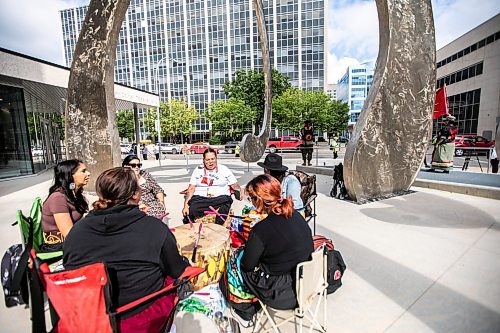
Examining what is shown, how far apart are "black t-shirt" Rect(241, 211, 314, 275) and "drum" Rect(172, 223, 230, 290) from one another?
529 millimetres

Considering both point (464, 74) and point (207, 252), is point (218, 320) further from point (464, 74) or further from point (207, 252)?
point (464, 74)

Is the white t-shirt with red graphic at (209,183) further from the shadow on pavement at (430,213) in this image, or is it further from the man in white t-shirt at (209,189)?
→ the shadow on pavement at (430,213)

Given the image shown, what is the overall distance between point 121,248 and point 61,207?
1453 millimetres

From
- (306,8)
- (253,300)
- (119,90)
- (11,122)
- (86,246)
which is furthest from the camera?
(306,8)

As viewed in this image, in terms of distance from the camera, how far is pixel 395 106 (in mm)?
5547

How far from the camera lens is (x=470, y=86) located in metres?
28.3

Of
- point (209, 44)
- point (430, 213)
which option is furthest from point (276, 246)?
point (209, 44)

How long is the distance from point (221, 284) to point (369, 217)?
11.5 ft

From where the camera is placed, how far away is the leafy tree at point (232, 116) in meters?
34.3

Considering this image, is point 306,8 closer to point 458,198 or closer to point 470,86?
point 470,86

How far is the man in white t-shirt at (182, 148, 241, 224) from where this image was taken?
3652 mm

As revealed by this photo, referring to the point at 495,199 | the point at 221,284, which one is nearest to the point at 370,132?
the point at 495,199

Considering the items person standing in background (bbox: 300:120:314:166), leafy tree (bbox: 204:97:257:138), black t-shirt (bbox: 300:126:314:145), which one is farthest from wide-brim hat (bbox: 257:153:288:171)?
leafy tree (bbox: 204:97:257:138)

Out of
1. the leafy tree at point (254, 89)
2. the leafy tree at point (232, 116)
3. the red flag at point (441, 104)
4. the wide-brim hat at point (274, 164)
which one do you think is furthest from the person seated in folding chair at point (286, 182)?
the leafy tree at point (254, 89)
